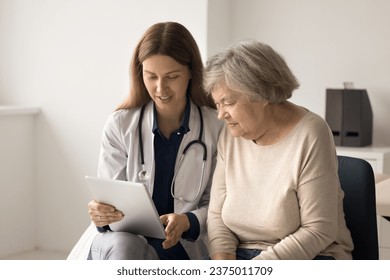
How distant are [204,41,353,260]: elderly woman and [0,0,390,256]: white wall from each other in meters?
1.98

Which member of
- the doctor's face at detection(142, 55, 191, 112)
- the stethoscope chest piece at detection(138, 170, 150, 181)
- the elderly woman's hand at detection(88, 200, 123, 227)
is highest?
the doctor's face at detection(142, 55, 191, 112)

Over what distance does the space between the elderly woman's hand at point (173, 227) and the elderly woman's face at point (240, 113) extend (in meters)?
0.28

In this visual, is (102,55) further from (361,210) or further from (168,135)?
(361,210)

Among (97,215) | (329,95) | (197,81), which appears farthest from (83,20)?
(97,215)

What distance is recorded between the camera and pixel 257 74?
199cm

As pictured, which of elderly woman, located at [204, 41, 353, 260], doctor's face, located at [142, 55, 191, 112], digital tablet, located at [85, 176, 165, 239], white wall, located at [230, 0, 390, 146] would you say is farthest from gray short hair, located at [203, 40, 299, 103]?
white wall, located at [230, 0, 390, 146]

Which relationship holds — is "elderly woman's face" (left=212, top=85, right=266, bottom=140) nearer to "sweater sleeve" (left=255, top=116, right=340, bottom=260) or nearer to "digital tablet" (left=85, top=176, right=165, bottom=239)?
"sweater sleeve" (left=255, top=116, right=340, bottom=260)

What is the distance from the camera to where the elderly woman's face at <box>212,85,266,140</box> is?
2.03 m

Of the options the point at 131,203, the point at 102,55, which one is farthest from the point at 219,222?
the point at 102,55

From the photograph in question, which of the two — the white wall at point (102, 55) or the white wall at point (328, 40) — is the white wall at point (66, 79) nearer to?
the white wall at point (102, 55)

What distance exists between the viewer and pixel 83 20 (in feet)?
14.0

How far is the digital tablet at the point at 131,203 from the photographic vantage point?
197cm

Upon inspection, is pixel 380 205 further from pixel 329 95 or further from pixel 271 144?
pixel 329 95

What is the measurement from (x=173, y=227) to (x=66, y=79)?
238 centimetres
